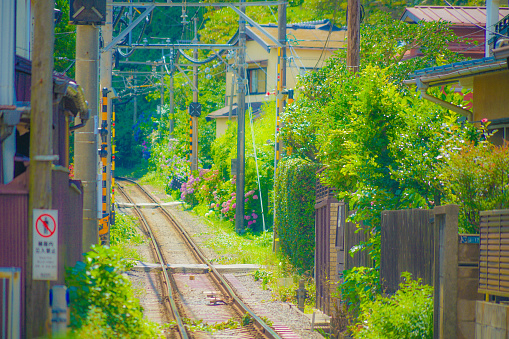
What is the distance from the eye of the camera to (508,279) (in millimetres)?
6777

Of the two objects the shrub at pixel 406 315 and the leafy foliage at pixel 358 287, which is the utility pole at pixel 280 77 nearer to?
the leafy foliage at pixel 358 287

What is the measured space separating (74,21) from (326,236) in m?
7.11

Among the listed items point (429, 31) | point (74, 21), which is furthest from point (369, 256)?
point (429, 31)

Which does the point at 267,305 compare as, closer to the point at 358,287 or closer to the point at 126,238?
the point at 358,287

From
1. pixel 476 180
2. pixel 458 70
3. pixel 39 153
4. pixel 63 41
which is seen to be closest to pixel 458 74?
pixel 458 70

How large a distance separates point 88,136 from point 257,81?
93.7 feet

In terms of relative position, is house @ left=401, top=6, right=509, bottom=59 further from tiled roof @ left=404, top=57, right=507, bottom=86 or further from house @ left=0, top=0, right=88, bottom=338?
house @ left=0, top=0, right=88, bottom=338

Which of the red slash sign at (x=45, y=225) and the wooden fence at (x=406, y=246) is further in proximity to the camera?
the wooden fence at (x=406, y=246)

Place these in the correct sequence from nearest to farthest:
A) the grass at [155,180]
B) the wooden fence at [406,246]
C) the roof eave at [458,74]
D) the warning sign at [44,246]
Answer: the warning sign at [44,246] → the wooden fence at [406,246] → the roof eave at [458,74] → the grass at [155,180]

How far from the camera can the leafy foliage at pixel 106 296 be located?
28.6 ft

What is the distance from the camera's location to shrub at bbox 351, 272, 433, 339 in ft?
26.9

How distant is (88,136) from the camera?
1135 cm

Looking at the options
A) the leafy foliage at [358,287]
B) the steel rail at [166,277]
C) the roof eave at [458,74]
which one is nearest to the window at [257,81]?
the steel rail at [166,277]

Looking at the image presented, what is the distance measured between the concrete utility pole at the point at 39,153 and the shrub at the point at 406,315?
4.41m
